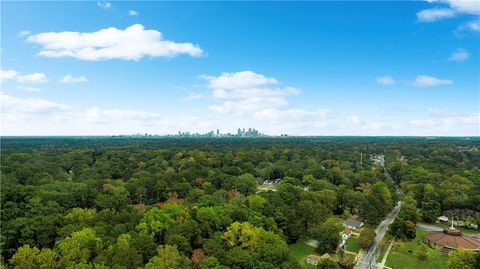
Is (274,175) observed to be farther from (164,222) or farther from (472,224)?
(164,222)

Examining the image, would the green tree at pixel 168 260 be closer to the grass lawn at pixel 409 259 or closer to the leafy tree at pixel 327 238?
the leafy tree at pixel 327 238

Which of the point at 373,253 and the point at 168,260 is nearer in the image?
the point at 168,260

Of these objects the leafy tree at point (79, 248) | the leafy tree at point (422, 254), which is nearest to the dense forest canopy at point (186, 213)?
the leafy tree at point (79, 248)

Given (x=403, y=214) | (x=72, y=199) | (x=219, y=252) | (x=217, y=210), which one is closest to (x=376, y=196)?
(x=403, y=214)

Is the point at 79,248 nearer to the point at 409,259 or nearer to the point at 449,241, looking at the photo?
the point at 409,259

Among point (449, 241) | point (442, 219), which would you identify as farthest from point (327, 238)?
point (442, 219)

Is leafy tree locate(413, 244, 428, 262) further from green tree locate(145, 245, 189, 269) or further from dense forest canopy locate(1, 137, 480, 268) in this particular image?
green tree locate(145, 245, 189, 269)
